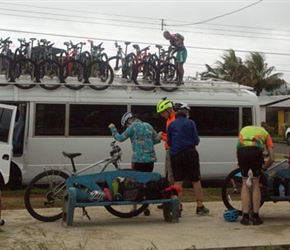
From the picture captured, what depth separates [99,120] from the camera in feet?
39.7

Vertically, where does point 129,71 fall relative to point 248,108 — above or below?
above

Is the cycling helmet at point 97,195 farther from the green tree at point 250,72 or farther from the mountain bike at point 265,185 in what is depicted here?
the green tree at point 250,72

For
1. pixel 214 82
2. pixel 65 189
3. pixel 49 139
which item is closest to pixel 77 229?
pixel 65 189

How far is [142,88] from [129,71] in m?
0.83

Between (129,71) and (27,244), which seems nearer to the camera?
(27,244)

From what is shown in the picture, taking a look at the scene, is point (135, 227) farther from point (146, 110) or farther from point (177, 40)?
point (177, 40)

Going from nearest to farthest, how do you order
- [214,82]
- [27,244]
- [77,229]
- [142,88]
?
[27,244] → [77,229] → [142,88] → [214,82]

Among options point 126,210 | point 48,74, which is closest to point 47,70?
point 48,74

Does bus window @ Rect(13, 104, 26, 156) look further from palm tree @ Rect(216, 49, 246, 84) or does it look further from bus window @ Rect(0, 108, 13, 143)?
palm tree @ Rect(216, 49, 246, 84)

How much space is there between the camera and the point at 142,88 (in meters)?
12.6

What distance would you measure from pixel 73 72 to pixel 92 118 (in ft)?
4.26

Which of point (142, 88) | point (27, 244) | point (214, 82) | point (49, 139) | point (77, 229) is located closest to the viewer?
point (27, 244)

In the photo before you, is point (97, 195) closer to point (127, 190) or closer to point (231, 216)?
point (127, 190)

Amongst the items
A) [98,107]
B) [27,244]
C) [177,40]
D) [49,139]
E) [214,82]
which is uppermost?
[177,40]
